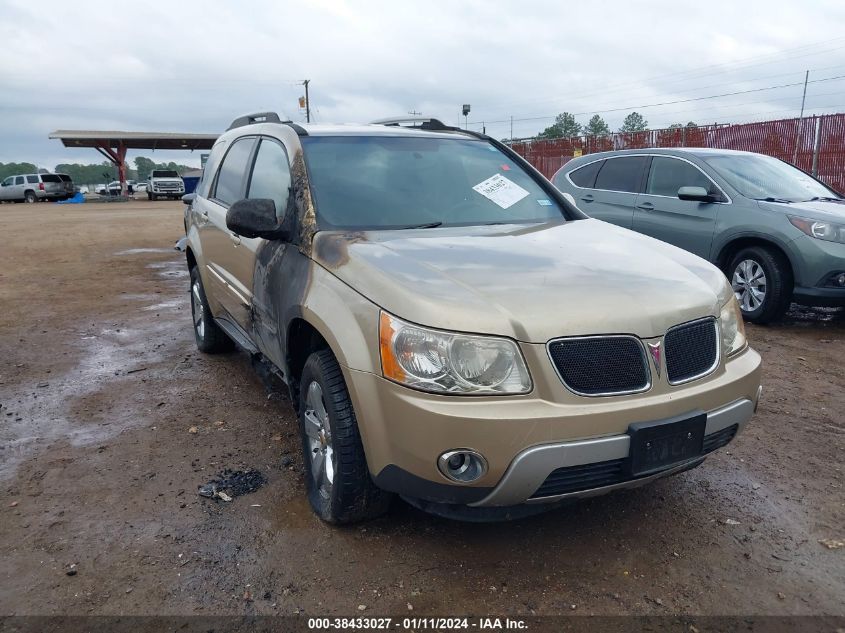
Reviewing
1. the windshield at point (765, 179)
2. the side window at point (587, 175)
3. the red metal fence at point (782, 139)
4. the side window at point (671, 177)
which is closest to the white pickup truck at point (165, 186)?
the red metal fence at point (782, 139)

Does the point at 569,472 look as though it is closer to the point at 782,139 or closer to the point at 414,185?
the point at 414,185

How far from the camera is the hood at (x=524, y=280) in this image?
2287mm

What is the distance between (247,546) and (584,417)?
4.97ft

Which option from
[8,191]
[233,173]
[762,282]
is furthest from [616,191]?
[8,191]

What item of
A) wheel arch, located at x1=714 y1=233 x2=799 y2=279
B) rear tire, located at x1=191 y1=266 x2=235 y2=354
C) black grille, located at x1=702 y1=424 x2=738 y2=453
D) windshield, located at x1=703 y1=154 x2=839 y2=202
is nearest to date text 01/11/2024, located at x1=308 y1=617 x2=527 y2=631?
black grille, located at x1=702 y1=424 x2=738 y2=453

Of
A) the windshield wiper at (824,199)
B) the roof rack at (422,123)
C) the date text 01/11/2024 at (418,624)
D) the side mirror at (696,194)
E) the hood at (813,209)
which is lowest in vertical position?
the date text 01/11/2024 at (418,624)

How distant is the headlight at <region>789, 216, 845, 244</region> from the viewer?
571 cm

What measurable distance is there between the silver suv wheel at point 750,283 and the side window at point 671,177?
92 cm

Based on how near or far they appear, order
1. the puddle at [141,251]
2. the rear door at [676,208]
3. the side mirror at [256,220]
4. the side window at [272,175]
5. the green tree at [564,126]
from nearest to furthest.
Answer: the side mirror at [256,220] → the side window at [272,175] → the rear door at [676,208] → the puddle at [141,251] → the green tree at [564,126]

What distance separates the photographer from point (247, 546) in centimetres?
275

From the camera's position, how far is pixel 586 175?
26.6 ft

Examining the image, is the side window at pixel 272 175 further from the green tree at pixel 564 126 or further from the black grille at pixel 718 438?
the green tree at pixel 564 126

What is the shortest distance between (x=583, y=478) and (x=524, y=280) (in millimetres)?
756

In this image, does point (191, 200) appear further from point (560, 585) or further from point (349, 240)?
point (560, 585)
